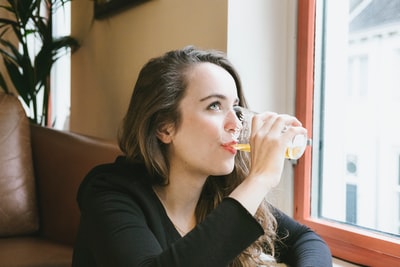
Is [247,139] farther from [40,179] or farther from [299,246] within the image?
[40,179]

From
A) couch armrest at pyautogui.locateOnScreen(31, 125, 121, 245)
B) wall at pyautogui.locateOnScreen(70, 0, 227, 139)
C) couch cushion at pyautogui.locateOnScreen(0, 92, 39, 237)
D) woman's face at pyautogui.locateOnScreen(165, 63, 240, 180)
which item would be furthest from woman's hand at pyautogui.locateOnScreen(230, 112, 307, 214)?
couch cushion at pyautogui.locateOnScreen(0, 92, 39, 237)

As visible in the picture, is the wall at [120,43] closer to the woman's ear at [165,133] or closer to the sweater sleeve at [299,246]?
the woman's ear at [165,133]

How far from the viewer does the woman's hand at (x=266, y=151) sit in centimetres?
85

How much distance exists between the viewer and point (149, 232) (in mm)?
890

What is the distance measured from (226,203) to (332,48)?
2.47 ft

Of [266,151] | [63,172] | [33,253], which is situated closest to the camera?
[266,151]

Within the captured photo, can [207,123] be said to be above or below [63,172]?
above

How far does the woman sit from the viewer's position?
80 cm

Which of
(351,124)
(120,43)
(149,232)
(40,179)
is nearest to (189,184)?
(149,232)

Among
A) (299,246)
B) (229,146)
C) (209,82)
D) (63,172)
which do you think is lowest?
(299,246)

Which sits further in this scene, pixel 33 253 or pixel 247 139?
pixel 33 253

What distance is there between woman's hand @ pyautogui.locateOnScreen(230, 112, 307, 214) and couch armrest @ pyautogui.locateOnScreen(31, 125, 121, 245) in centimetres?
76

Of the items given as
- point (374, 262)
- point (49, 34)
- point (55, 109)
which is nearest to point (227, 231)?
point (374, 262)

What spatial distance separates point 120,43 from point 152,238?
1.31m
